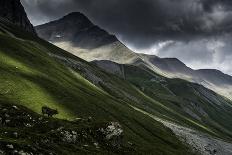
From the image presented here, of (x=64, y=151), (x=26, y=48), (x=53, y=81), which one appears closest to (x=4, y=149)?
(x=64, y=151)

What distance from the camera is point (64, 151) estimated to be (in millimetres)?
46844

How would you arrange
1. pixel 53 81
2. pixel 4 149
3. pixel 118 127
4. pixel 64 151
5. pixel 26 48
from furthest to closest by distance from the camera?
pixel 26 48
pixel 53 81
pixel 118 127
pixel 64 151
pixel 4 149

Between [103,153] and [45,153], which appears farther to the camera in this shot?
[103,153]

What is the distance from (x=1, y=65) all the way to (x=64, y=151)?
78959 mm

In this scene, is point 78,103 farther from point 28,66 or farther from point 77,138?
point 77,138

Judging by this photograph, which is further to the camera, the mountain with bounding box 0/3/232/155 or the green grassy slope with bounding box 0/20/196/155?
the green grassy slope with bounding box 0/20/196/155

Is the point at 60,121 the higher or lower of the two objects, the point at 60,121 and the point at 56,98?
the higher

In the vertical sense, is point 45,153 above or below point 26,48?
below

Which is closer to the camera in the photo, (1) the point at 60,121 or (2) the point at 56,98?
(1) the point at 60,121

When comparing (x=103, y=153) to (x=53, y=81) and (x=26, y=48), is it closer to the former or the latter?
(x=53, y=81)

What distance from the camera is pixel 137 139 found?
109m

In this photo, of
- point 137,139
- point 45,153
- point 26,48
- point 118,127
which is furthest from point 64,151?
point 26,48

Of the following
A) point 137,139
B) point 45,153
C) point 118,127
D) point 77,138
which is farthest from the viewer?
point 137,139

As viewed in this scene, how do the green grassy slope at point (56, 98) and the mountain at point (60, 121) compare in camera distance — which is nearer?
the mountain at point (60, 121)
